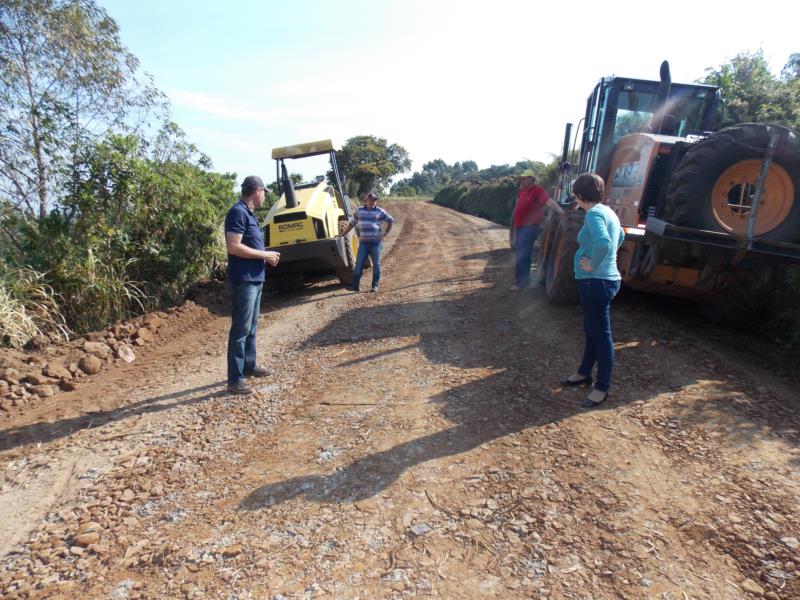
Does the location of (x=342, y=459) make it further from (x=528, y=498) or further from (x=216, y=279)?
(x=216, y=279)

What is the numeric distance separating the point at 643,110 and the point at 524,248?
2.57 m

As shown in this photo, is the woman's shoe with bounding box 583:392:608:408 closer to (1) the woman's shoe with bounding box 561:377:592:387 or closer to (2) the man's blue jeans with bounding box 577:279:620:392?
(2) the man's blue jeans with bounding box 577:279:620:392

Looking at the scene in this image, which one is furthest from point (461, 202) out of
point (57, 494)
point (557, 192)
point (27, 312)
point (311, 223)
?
point (57, 494)

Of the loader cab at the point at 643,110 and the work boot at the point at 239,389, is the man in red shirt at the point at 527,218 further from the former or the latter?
the work boot at the point at 239,389

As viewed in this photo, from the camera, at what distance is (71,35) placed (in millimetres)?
7266

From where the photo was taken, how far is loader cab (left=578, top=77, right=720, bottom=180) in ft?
22.8

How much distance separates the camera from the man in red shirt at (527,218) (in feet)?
23.5

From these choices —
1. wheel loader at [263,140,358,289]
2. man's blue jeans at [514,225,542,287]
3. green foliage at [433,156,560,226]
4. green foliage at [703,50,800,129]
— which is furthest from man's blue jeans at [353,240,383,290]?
green foliage at [433,156,560,226]

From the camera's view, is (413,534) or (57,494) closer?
(413,534)

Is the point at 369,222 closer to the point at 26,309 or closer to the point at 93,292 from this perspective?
the point at 93,292

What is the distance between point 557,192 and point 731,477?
777cm

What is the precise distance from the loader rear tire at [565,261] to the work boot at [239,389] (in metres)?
3.84

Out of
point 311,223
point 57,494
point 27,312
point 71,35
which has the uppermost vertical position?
point 71,35

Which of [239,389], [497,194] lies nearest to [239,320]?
[239,389]
